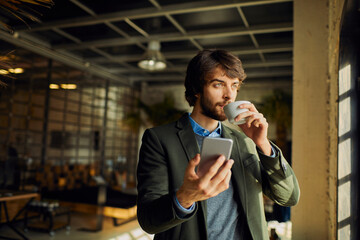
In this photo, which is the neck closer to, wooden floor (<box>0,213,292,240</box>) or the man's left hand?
the man's left hand

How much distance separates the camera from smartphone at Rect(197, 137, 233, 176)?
891 millimetres

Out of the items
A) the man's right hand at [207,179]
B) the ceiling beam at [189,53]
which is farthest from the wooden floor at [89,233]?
the man's right hand at [207,179]

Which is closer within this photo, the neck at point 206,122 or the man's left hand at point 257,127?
the man's left hand at point 257,127

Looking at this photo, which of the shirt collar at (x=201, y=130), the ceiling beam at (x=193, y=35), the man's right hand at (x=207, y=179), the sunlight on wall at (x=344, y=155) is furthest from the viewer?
the ceiling beam at (x=193, y=35)

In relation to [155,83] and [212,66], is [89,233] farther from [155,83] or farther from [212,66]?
[155,83]

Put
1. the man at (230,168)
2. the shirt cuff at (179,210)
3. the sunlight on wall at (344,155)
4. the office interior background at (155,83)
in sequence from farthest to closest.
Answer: the office interior background at (155,83)
the sunlight on wall at (344,155)
the man at (230,168)
the shirt cuff at (179,210)

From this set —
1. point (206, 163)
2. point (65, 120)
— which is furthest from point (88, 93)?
point (206, 163)

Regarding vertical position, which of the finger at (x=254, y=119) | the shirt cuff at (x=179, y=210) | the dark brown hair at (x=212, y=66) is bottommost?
the shirt cuff at (x=179, y=210)

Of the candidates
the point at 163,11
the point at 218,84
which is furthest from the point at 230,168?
the point at 163,11

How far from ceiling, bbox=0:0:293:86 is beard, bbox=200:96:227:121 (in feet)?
11.8

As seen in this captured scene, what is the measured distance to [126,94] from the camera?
10891mm

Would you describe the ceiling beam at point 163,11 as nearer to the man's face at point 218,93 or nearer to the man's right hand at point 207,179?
the man's face at point 218,93

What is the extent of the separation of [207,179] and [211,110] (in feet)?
1.60

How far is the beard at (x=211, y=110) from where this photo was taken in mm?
1308
